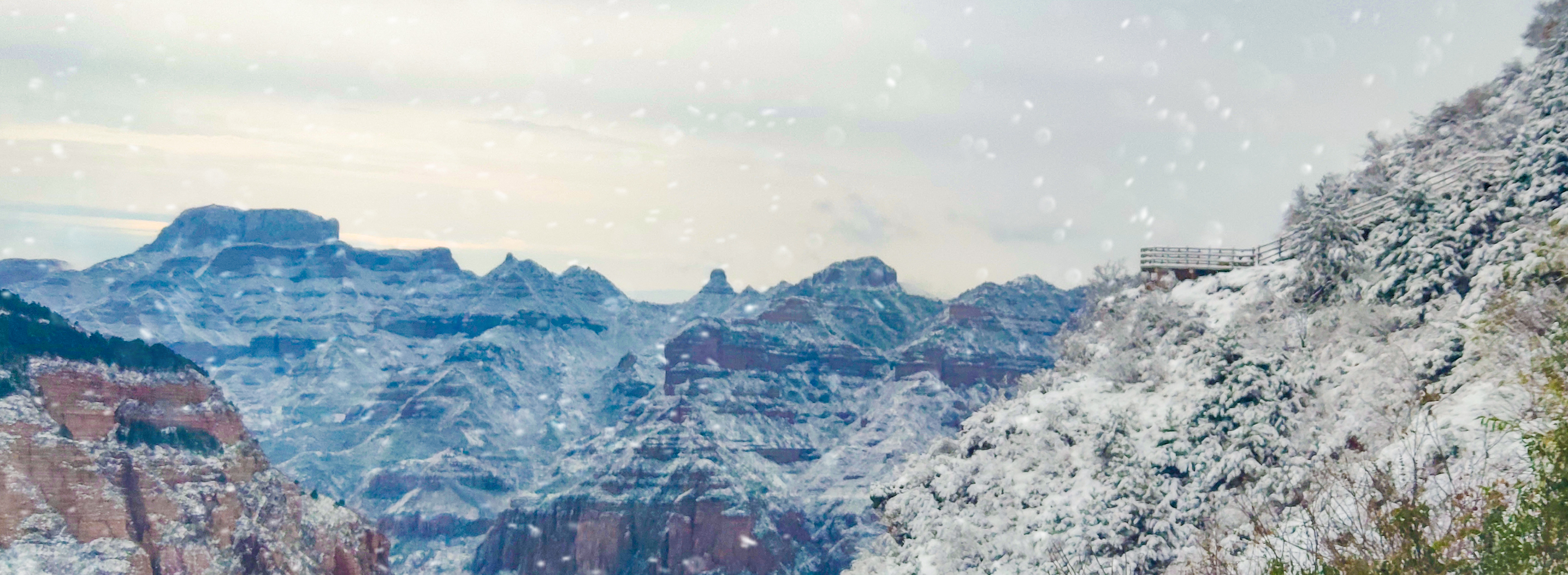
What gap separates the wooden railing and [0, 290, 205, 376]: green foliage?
87.6 m

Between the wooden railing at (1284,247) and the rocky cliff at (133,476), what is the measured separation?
7400cm

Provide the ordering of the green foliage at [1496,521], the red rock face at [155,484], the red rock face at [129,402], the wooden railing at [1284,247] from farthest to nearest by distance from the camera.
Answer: the red rock face at [129,402], the red rock face at [155,484], the wooden railing at [1284,247], the green foliage at [1496,521]

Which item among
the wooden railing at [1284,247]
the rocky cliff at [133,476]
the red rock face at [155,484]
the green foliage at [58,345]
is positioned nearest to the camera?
the wooden railing at [1284,247]

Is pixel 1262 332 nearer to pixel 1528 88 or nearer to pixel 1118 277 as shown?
pixel 1528 88

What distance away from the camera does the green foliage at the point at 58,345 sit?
10269 cm

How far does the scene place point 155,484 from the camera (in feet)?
322

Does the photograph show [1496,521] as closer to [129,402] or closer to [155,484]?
[155,484]

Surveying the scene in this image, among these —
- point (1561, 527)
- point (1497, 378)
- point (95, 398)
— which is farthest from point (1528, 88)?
point (95, 398)

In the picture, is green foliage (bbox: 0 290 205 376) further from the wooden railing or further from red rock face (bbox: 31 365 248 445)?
the wooden railing

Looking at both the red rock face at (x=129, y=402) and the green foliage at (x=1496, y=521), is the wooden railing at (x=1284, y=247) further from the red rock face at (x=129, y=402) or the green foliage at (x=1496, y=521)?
the red rock face at (x=129, y=402)

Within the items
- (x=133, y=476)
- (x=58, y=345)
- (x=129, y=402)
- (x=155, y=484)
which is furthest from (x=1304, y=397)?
(x=58, y=345)

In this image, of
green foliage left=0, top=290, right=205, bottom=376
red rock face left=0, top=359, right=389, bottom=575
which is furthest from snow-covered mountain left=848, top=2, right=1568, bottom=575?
green foliage left=0, top=290, right=205, bottom=376

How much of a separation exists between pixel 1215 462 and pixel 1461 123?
17.2 m

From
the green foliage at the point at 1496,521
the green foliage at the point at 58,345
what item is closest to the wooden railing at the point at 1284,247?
the green foliage at the point at 1496,521
